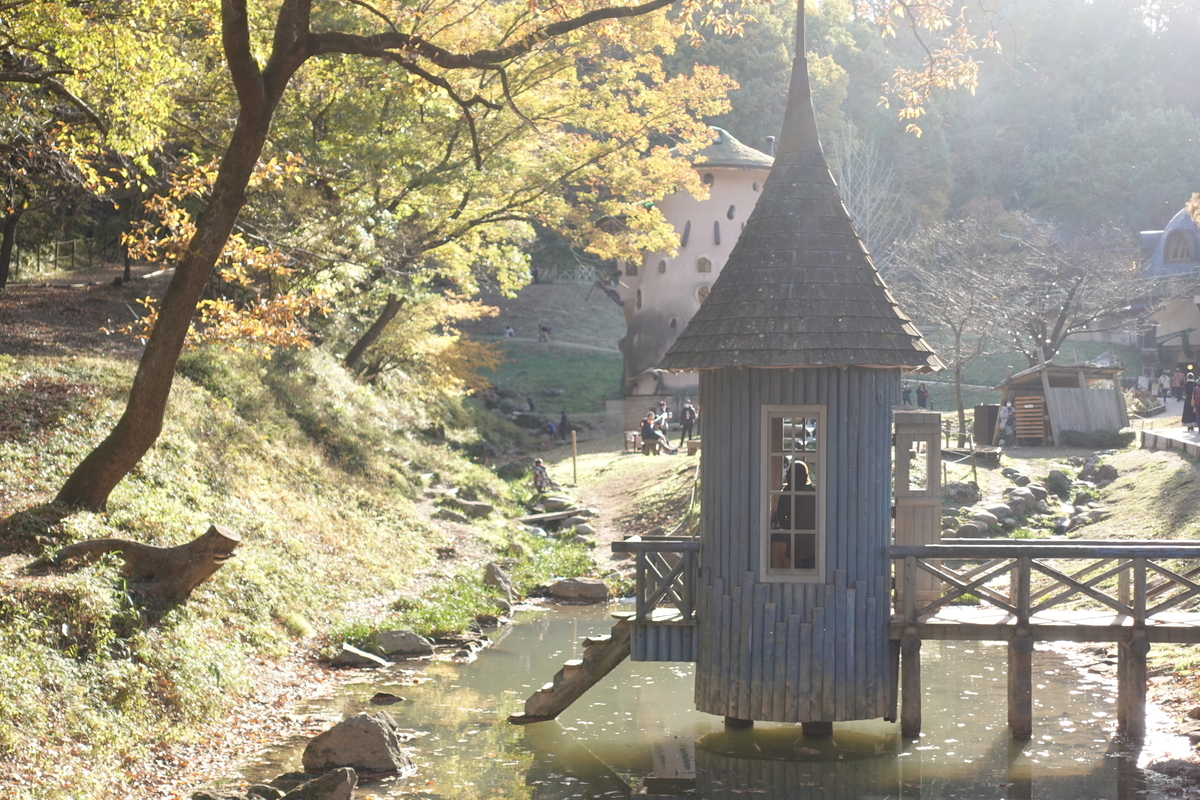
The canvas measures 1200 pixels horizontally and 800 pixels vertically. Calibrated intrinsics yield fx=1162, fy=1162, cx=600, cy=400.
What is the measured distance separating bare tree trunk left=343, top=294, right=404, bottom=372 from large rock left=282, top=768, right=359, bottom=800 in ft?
59.2

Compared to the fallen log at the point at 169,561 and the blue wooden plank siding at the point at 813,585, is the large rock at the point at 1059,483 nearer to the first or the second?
the blue wooden plank siding at the point at 813,585

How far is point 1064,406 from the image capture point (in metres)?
30.6

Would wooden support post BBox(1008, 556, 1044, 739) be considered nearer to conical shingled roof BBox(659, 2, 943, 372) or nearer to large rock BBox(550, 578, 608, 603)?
conical shingled roof BBox(659, 2, 943, 372)

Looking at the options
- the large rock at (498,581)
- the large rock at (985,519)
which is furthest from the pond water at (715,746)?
the large rock at (985,519)

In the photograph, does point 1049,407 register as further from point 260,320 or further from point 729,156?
point 260,320

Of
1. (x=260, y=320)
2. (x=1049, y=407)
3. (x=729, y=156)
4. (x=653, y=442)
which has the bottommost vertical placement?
(x=653, y=442)

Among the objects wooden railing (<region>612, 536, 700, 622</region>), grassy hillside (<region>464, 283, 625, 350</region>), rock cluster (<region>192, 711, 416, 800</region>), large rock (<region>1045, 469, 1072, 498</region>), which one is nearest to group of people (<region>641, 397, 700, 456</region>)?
large rock (<region>1045, 469, 1072, 498</region>)

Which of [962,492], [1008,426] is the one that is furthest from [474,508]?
[1008,426]

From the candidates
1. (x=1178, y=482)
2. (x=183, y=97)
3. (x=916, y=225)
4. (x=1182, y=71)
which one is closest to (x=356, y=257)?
(x=183, y=97)

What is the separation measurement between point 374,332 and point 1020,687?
60.8 feet

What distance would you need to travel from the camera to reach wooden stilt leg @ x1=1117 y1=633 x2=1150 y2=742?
446 inches

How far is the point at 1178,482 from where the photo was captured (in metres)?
21.3

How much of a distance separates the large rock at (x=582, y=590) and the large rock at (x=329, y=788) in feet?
34.9

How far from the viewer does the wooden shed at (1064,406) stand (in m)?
30.5
